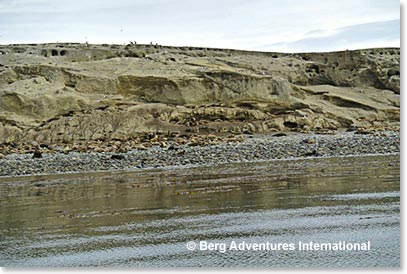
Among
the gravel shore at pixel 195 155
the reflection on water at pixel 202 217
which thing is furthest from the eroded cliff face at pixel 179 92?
the reflection on water at pixel 202 217

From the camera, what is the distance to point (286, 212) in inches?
392

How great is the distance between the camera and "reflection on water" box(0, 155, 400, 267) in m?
7.52

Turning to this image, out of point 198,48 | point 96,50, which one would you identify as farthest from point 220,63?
point 96,50

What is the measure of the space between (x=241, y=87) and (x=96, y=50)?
864 centimetres

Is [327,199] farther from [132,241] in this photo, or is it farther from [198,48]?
→ [198,48]

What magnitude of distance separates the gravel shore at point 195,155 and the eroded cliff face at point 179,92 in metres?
5.05

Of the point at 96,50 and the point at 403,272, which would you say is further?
the point at 96,50

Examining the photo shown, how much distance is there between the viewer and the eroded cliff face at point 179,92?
29.5 metres

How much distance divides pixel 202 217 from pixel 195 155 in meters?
11.7

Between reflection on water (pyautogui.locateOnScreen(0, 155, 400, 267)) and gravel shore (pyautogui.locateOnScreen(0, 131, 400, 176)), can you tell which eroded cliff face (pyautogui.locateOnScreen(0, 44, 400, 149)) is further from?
reflection on water (pyautogui.locateOnScreen(0, 155, 400, 267))

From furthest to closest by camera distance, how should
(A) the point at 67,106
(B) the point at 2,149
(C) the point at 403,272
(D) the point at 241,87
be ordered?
(D) the point at 241,87 < (A) the point at 67,106 < (B) the point at 2,149 < (C) the point at 403,272

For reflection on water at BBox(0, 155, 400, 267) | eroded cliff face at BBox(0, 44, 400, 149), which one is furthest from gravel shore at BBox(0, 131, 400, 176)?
eroded cliff face at BBox(0, 44, 400, 149)

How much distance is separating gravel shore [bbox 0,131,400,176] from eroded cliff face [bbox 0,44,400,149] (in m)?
5.05

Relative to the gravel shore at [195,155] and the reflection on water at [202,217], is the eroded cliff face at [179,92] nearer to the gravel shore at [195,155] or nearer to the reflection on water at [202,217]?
the gravel shore at [195,155]
